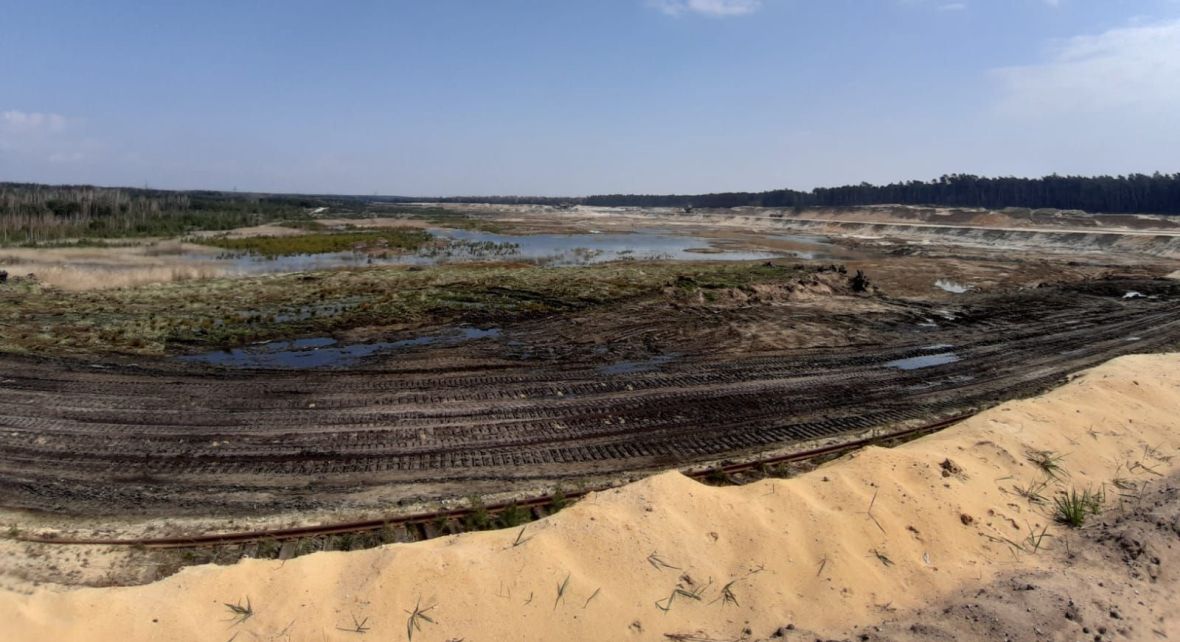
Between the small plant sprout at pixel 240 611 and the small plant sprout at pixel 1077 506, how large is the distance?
7933mm

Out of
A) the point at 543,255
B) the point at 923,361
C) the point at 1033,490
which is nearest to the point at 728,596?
the point at 1033,490

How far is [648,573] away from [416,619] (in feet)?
6.46

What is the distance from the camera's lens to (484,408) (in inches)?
419

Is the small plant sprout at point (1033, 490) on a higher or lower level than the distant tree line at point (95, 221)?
lower

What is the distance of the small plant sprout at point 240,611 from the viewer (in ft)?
14.8

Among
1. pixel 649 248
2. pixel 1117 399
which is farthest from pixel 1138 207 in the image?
pixel 1117 399

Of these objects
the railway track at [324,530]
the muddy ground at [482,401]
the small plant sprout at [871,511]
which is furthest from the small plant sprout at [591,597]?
the small plant sprout at [871,511]

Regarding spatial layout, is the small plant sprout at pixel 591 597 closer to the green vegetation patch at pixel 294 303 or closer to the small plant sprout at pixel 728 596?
the small plant sprout at pixel 728 596

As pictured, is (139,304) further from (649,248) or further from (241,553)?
(649,248)

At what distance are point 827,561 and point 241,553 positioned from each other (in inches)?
234

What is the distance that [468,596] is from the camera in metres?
4.84

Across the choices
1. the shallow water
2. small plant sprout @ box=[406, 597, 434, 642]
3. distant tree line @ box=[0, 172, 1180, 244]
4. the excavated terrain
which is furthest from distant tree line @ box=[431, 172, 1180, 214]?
small plant sprout @ box=[406, 597, 434, 642]

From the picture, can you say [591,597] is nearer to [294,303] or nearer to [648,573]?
[648,573]

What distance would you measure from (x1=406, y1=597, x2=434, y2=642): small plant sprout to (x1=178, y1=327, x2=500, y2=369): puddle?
992cm
